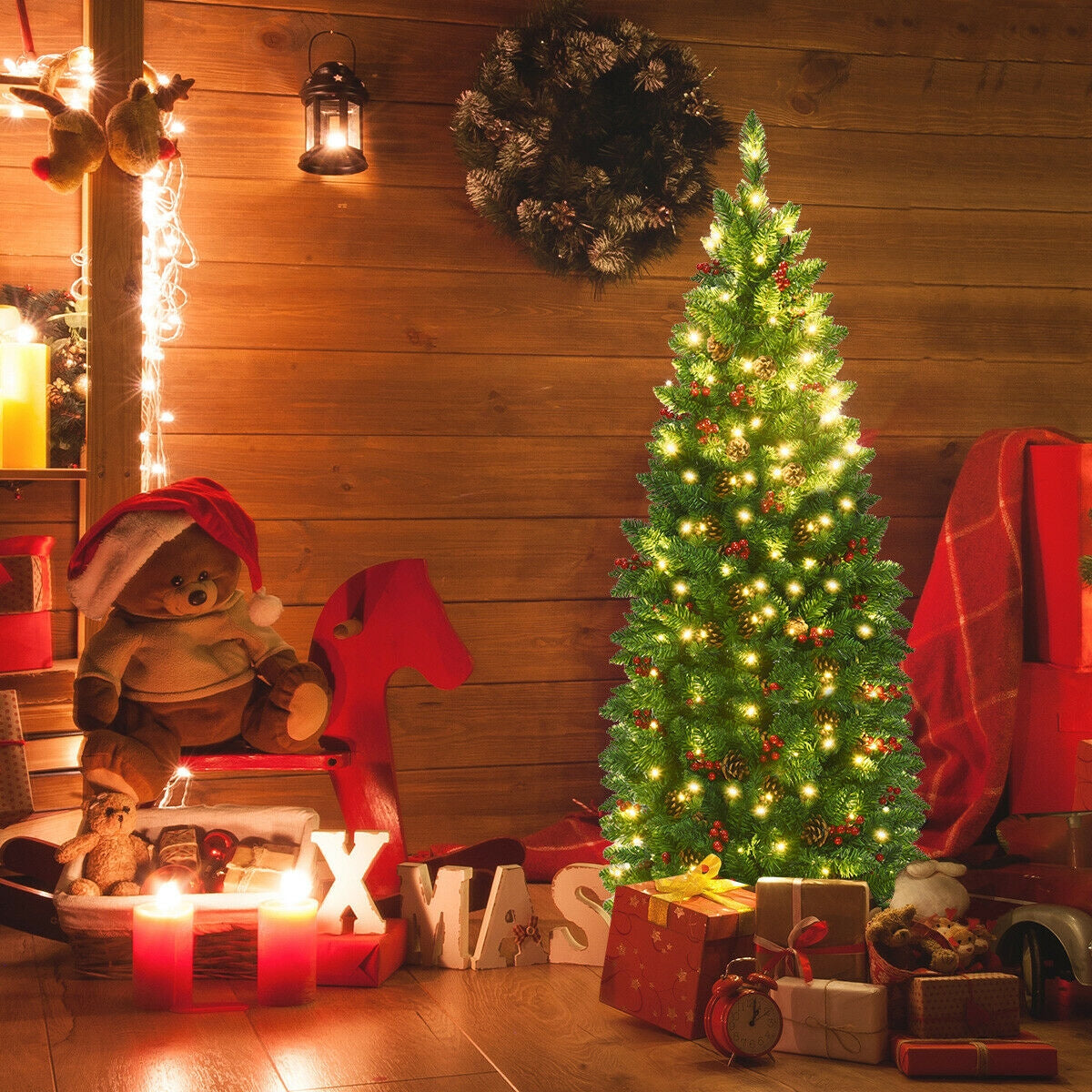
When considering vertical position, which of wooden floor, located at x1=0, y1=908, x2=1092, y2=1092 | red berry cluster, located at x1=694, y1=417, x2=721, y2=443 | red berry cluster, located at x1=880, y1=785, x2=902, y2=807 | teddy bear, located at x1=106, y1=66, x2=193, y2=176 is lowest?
wooden floor, located at x1=0, y1=908, x2=1092, y2=1092

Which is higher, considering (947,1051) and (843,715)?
(843,715)

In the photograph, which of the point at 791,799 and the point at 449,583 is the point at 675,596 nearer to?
the point at 791,799

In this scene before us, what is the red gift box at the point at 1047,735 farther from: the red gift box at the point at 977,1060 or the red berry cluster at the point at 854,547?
the red gift box at the point at 977,1060

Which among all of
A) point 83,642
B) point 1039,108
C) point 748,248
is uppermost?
point 1039,108

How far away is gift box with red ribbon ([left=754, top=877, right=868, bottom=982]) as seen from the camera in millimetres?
1776

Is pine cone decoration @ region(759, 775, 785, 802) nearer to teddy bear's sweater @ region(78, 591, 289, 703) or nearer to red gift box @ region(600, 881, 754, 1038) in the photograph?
red gift box @ region(600, 881, 754, 1038)

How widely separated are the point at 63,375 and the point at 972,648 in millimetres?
1878

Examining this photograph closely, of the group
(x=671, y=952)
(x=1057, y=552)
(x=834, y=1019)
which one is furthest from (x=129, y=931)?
(x=1057, y=552)

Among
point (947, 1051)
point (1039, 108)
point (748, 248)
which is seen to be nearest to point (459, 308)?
point (748, 248)

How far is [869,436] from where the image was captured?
2.89 meters

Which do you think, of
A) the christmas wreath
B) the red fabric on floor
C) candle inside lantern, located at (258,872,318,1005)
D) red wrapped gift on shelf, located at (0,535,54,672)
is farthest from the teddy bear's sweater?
the red fabric on floor

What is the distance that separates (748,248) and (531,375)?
0.78m

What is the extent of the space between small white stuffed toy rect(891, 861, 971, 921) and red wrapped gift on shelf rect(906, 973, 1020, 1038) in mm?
333

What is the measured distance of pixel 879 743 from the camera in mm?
2029
